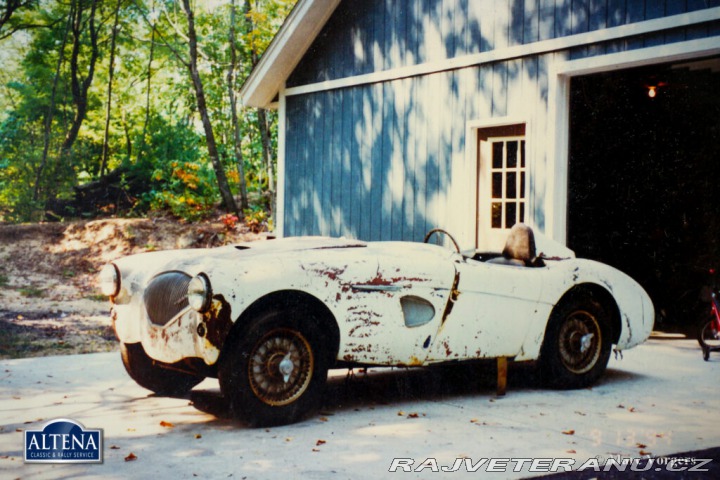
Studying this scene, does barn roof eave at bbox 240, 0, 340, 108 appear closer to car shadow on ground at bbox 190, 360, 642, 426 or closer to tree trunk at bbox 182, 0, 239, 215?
tree trunk at bbox 182, 0, 239, 215

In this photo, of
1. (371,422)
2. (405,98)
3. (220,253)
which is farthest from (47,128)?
(371,422)

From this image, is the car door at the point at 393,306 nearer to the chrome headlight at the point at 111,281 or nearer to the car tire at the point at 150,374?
the car tire at the point at 150,374

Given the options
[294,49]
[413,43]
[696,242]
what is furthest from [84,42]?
[696,242]

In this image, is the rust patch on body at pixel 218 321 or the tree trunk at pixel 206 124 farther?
the tree trunk at pixel 206 124

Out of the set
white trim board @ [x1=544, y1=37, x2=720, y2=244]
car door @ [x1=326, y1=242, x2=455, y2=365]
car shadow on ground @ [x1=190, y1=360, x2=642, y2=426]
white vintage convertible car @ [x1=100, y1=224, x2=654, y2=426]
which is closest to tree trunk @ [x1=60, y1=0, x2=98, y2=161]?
white trim board @ [x1=544, y1=37, x2=720, y2=244]

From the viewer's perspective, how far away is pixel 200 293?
4398 millimetres

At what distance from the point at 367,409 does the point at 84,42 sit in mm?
15746

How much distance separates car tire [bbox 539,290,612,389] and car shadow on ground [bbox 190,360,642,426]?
20 centimetres

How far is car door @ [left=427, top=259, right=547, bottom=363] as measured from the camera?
5227mm

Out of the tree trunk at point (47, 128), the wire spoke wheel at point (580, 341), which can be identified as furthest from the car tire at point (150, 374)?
the tree trunk at point (47, 128)

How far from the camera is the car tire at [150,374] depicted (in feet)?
17.9

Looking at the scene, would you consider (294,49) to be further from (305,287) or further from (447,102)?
(305,287)

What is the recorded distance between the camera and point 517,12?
8758 mm

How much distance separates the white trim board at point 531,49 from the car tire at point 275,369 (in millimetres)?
4867
